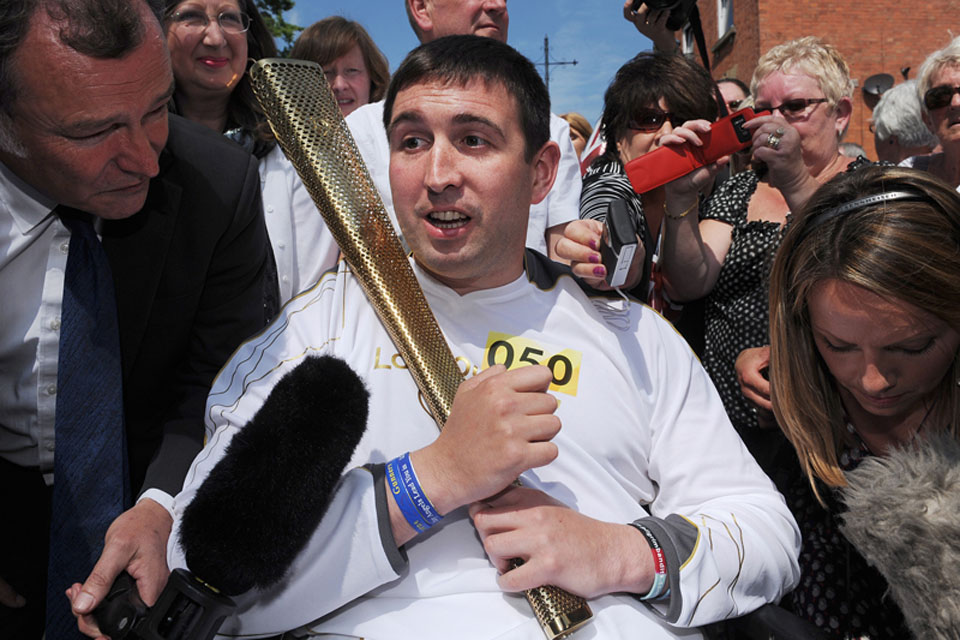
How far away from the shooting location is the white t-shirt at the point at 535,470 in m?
1.48

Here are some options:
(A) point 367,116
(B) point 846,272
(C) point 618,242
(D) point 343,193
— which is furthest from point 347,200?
(B) point 846,272

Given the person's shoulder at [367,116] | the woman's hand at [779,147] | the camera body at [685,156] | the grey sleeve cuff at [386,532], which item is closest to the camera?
the grey sleeve cuff at [386,532]

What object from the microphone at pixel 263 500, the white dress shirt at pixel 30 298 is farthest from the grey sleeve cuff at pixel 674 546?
the white dress shirt at pixel 30 298

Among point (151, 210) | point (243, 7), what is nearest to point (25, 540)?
point (151, 210)

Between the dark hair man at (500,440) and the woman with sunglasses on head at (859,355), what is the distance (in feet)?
0.64

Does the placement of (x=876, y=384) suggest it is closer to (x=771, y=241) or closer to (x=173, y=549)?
(x=771, y=241)

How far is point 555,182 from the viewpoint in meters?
2.77

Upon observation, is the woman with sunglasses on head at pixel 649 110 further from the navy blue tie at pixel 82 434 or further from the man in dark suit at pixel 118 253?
the navy blue tie at pixel 82 434

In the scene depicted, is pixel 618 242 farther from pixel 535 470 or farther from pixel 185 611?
pixel 185 611

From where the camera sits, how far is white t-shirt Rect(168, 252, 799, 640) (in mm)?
1483

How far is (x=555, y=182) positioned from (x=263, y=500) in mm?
1818

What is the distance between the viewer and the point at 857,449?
1.93 m

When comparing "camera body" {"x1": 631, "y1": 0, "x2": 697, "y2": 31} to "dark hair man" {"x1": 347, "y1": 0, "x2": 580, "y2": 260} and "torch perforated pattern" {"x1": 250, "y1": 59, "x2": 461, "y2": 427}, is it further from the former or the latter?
"torch perforated pattern" {"x1": 250, "y1": 59, "x2": 461, "y2": 427}

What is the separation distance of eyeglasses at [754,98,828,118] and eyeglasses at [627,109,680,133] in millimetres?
347
